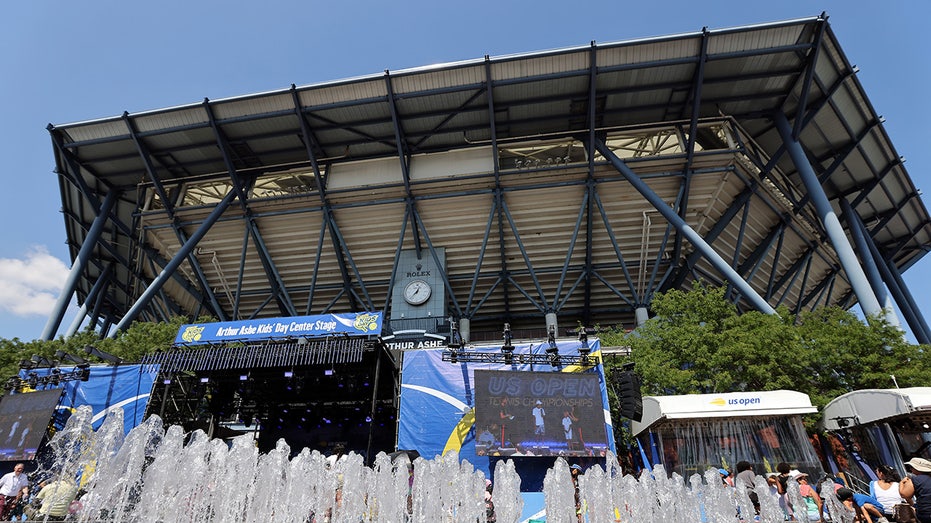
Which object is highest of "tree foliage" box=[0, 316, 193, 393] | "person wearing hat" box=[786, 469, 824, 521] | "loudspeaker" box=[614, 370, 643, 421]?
"tree foliage" box=[0, 316, 193, 393]

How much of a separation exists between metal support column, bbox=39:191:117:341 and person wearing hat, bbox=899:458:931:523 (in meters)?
34.9

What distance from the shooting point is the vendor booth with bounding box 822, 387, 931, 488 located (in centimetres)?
1228

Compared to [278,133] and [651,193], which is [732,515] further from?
[278,133]

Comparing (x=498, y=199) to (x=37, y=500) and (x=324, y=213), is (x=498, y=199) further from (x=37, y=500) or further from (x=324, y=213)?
(x=37, y=500)

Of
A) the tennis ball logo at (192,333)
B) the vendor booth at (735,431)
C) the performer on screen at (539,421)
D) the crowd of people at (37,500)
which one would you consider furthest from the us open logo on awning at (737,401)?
the tennis ball logo at (192,333)

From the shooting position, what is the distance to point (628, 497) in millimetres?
10352

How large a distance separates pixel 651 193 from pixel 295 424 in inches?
869

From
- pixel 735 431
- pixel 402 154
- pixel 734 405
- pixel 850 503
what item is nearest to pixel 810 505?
pixel 850 503

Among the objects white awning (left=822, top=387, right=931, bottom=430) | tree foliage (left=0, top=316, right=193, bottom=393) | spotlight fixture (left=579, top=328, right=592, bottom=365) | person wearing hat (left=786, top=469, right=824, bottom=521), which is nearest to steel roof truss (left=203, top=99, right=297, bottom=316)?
tree foliage (left=0, top=316, right=193, bottom=393)

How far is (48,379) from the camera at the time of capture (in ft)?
65.7

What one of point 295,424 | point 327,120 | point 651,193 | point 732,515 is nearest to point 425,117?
point 327,120

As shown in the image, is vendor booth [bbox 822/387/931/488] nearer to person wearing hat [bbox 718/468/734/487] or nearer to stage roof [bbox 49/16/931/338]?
person wearing hat [bbox 718/468/734/487]

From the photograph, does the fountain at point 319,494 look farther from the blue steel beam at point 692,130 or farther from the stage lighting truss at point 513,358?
the blue steel beam at point 692,130

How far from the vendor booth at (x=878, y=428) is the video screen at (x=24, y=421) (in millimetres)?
26085
